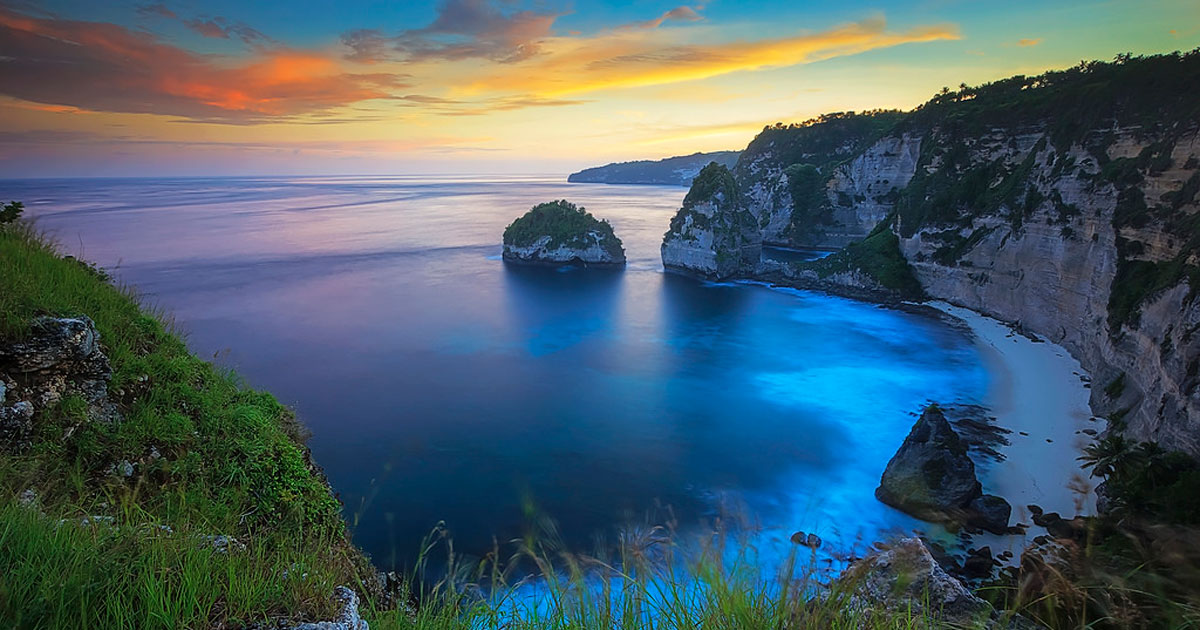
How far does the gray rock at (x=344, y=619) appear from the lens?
2652 millimetres

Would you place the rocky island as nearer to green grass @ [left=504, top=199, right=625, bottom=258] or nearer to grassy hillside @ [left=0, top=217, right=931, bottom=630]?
green grass @ [left=504, top=199, right=625, bottom=258]

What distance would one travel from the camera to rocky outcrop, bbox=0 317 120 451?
5.14 metres

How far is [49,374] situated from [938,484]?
21.5m

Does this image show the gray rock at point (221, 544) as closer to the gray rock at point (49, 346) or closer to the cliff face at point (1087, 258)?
the gray rock at point (49, 346)

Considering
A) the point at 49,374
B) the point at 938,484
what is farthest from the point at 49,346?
the point at 938,484

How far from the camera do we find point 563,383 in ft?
108

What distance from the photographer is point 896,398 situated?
30.2 meters

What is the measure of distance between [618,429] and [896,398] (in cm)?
1590

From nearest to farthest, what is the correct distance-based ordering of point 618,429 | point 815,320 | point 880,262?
point 618,429 → point 815,320 → point 880,262

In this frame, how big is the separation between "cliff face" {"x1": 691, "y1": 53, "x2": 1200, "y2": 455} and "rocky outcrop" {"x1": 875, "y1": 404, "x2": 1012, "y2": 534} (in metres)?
5.25

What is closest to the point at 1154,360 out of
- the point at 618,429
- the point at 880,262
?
the point at 618,429

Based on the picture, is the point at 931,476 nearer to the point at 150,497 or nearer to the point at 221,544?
the point at 221,544

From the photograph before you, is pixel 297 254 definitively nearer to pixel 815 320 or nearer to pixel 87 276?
pixel 815 320

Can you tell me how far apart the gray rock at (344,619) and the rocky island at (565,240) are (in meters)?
66.9
